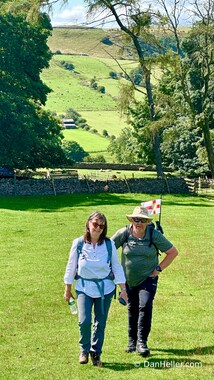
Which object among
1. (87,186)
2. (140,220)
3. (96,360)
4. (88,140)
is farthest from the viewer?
(88,140)

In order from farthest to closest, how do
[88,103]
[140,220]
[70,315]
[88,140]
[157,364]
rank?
[88,103]
[88,140]
[70,315]
[140,220]
[157,364]

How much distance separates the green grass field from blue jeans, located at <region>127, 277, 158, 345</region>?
361mm

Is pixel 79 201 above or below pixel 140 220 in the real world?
below

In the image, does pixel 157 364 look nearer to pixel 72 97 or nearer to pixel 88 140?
pixel 88 140

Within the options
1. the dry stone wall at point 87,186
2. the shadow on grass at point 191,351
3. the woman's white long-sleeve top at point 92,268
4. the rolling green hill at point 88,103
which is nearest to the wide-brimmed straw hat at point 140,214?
the woman's white long-sleeve top at point 92,268

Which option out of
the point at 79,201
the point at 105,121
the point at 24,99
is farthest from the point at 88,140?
the point at 79,201

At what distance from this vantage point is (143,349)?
35.3ft

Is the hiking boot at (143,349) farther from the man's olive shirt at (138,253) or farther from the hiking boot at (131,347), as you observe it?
the man's olive shirt at (138,253)

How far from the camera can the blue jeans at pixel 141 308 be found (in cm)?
1084

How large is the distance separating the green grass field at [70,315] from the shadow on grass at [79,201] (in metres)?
5.91

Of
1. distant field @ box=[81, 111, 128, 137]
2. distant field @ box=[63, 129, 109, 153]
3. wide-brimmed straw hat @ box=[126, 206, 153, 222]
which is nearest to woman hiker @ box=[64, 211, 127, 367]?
wide-brimmed straw hat @ box=[126, 206, 153, 222]

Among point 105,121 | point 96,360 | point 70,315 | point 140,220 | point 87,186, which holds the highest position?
point 140,220

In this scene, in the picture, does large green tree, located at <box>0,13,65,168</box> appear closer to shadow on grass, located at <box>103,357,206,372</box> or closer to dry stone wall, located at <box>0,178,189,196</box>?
dry stone wall, located at <box>0,178,189,196</box>

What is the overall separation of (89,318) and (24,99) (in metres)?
41.2
